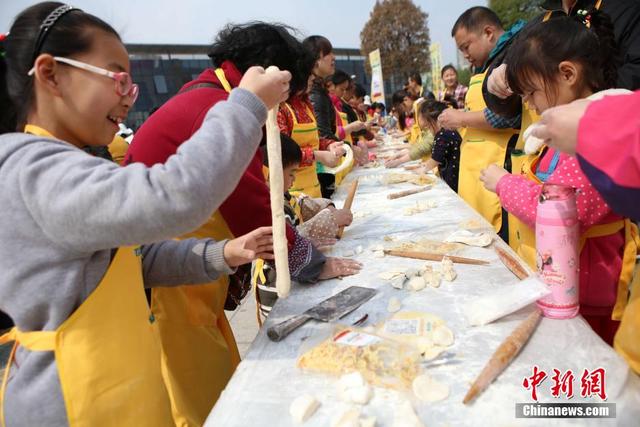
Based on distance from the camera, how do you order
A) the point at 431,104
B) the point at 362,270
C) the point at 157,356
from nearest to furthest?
the point at 157,356, the point at 362,270, the point at 431,104

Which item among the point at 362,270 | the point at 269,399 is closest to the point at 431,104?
the point at 362,270

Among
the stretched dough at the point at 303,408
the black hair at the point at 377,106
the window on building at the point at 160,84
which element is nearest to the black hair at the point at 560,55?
the stretched dough at the point at 303,408

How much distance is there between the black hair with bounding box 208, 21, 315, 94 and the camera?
1.61 meters

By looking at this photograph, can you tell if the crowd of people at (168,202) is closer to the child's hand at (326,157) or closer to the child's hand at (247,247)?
the child's hand at (247,247)

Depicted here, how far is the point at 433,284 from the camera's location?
1.39 meters

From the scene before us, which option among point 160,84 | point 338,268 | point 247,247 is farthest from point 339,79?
point 160,84

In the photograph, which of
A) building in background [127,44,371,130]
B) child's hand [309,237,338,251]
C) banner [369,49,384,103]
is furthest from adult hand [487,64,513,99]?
building in background [127,44,371,130]

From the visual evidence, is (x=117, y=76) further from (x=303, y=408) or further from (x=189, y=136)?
(x=303, y=408)

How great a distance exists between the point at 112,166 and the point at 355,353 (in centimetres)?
68

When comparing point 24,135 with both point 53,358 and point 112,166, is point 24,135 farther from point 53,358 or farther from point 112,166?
point 53,358

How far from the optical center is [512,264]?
1463 millimetres

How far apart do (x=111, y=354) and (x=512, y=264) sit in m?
1.28

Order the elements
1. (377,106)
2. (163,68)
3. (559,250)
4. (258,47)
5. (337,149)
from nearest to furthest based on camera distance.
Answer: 1. (559,250)
2. (258,47)
3. (337,149)
4. (377,106)
5. (163,68)

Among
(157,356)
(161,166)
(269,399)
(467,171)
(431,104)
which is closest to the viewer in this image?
(161,166)
